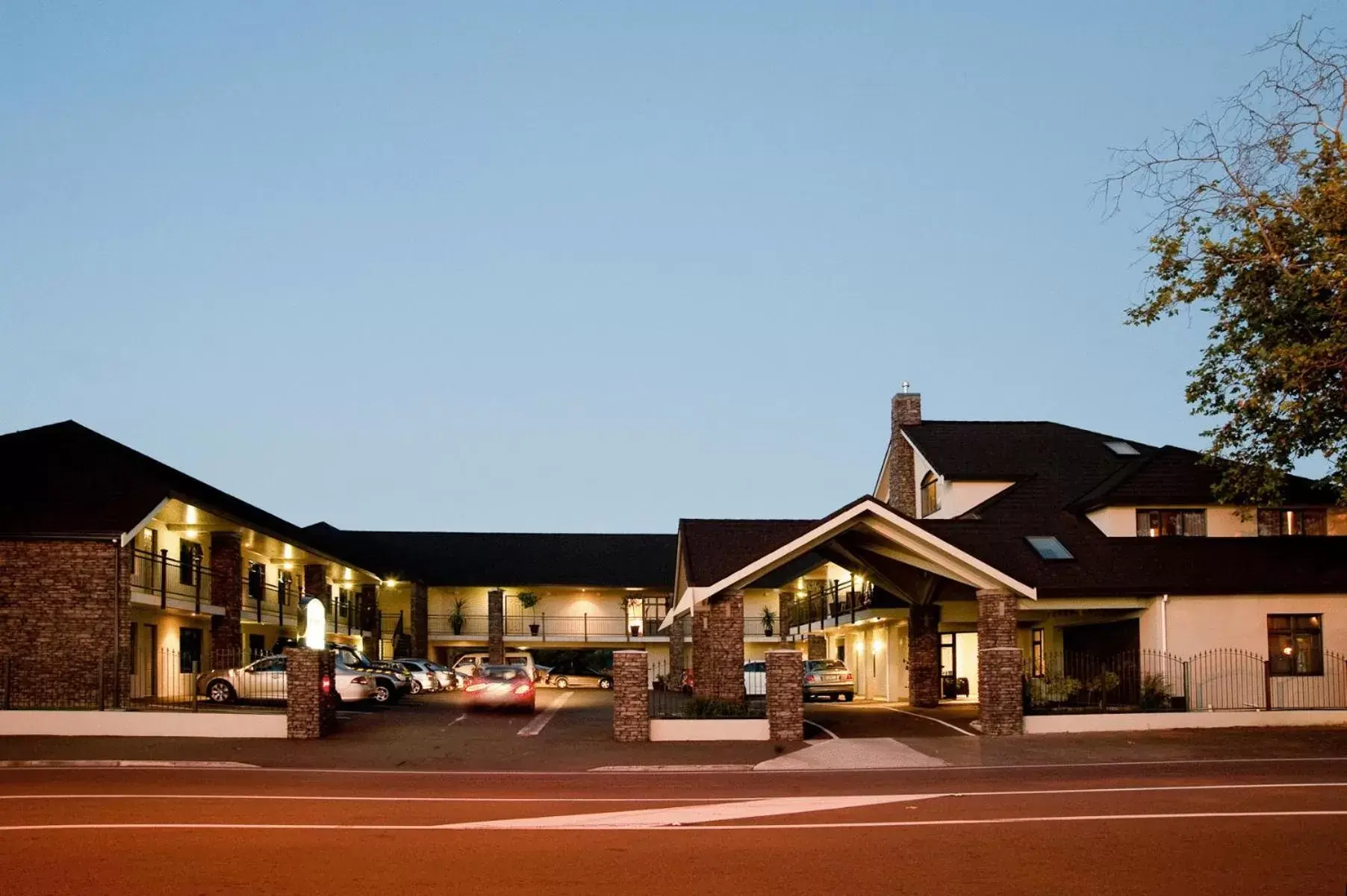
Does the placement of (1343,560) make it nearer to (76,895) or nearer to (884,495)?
(884,495)

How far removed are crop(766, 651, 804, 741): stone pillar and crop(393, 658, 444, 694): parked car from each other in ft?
73.8

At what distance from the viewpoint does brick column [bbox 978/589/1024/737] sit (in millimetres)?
27047

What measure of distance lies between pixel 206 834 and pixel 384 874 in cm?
294

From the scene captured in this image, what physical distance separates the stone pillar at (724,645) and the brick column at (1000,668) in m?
4.82

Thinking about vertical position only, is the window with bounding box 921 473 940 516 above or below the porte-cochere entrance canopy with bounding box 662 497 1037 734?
above

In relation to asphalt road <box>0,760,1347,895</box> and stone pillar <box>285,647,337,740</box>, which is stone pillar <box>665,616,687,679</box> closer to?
stone pillar <box>285,647,337,740</box>

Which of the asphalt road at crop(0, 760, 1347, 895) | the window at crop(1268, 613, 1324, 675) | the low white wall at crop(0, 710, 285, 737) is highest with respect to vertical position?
the window at crop(1268, 613, 1324, 675)

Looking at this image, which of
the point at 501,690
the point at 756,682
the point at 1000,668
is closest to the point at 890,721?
the point at 1000,668

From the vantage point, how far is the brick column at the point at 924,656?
115 feet

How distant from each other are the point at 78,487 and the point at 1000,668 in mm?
20416

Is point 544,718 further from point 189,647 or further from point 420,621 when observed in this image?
point 420,621

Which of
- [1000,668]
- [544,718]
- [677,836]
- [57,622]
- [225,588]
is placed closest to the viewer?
[677,836]

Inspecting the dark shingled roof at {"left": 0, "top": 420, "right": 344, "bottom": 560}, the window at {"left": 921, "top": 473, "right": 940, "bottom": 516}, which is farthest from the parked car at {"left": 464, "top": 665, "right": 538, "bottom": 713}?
the window at {"left": 921, "top": 473, "right": 940, "bottom": 516}

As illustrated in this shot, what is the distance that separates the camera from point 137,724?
88.0 ft
